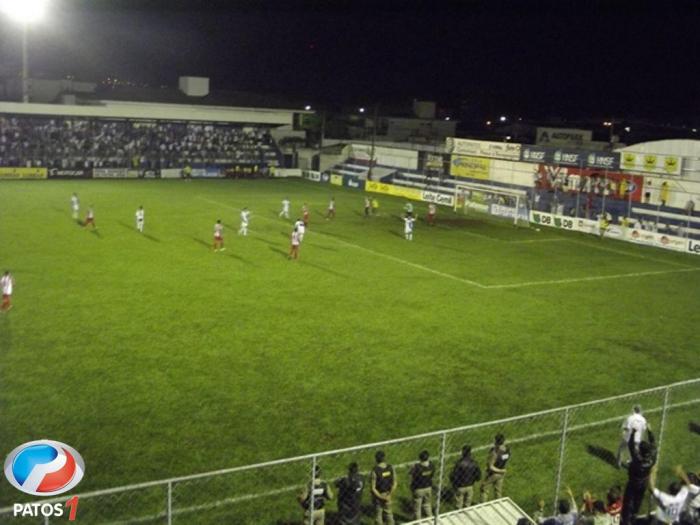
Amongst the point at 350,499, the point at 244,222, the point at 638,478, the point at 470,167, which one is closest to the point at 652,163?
the point at 470,167

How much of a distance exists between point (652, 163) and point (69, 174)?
44769 mm

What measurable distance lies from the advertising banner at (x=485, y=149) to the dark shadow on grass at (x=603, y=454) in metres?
36.1

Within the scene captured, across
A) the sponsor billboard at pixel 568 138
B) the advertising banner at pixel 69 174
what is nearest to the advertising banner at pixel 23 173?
the advertising banner at pixel 69 174

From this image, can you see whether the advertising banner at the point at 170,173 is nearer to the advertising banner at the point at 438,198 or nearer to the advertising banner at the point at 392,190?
the advertising banner at the point at 392,190

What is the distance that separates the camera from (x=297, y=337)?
1894cm

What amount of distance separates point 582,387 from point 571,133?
180 feet

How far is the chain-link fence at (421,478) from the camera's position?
9773 millimetres

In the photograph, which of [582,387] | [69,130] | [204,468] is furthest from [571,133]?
[204,468]

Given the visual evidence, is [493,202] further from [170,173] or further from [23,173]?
[23,173]

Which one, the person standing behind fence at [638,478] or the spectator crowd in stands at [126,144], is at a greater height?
the spectator crowd in stands at [126,144]

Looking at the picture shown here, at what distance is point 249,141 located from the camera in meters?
72.4

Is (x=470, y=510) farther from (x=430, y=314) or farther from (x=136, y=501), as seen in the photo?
(x=430, y=314)

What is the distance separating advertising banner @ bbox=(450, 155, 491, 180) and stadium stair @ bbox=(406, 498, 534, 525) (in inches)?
1752

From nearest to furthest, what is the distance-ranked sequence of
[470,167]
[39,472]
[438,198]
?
[39,472] → [438,198] → [470,167]
